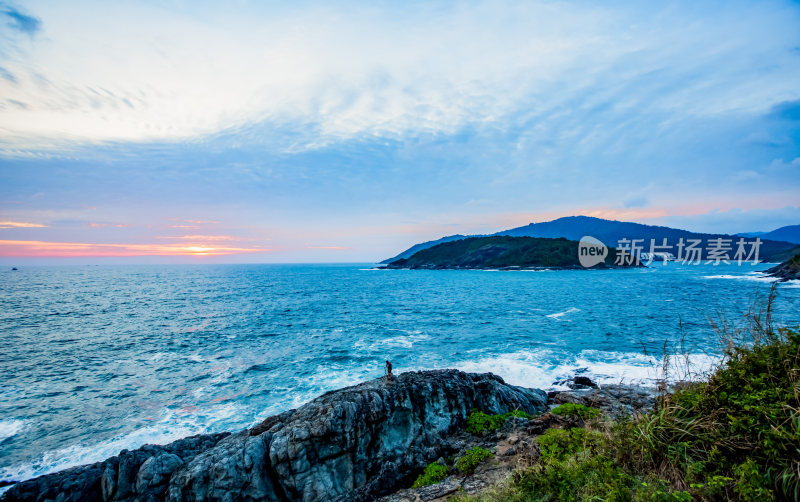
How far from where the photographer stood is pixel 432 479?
9.03 m

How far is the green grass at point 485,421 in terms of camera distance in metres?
12.2

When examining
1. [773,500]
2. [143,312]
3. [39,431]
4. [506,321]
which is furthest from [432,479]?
[143,312]

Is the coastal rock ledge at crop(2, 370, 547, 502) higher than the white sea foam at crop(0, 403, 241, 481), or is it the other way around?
the coastal rock ledge at crop(2, 370, 547, 502)

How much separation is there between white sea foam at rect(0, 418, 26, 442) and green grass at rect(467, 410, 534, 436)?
80.3 feet

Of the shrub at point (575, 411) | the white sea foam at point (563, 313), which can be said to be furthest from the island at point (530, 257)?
the shrub at point (575, 411)

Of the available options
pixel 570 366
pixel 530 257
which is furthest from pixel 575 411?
pixel 530 257

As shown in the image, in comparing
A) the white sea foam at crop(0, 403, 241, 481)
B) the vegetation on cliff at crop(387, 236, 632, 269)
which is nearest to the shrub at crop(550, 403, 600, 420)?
the white sea foam at crop(0, 403, 241, 481)

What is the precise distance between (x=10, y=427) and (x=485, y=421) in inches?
1034

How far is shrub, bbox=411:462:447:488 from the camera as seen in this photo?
8.97 m

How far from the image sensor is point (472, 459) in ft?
30.8

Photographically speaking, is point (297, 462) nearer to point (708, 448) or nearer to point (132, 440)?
point (708, 448)

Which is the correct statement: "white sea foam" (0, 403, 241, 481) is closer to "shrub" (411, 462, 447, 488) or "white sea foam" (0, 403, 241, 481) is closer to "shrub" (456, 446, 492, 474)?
"shrub" (411, 462, 447, 488)

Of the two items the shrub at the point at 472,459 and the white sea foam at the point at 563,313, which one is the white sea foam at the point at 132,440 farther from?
the white sea foam at the point at 563,313

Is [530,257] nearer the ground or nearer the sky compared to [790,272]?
nearer the sky
